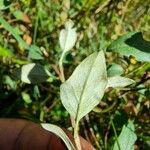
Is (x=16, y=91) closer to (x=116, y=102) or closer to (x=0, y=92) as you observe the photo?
(x=0, y=92)

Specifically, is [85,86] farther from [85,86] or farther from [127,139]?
[127,139]

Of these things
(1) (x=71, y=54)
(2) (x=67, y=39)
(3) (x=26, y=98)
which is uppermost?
(2) (x=67, y=39)

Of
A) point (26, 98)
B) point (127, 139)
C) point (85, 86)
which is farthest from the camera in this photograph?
point (26, 98)

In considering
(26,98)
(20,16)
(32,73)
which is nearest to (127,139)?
A: (32,73)

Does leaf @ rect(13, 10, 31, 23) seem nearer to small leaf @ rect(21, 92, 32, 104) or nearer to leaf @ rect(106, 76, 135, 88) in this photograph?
small leaf @ rect(21, 92, 32, 104)

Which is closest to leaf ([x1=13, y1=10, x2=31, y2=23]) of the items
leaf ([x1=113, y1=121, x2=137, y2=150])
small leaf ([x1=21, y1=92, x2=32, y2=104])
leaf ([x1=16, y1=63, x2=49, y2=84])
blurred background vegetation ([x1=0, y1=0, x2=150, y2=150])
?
blurred background vegetation ([x1=0, y1=0, x2=150, y2=150])

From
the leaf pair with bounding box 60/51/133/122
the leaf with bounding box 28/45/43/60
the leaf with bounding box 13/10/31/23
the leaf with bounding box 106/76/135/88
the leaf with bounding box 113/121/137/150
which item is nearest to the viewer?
the leaf pair with bounding box 60/51/133/122
